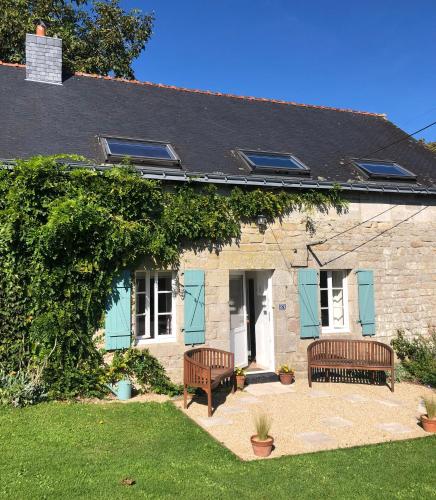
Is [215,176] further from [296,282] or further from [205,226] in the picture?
[296,282]

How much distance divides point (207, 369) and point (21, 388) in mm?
2757

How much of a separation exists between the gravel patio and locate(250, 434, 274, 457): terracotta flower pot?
0.30 ft

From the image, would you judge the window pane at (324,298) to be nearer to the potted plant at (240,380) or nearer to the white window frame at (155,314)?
the potted plant at (240,380)

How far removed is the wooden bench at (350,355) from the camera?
7.74 m

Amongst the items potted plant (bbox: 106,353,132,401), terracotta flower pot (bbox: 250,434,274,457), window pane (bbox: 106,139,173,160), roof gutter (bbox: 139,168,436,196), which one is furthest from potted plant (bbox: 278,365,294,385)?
window pane (bbox: 106,139,173,160)

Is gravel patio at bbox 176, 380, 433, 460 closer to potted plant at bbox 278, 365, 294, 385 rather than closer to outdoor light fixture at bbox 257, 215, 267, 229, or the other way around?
potted plant at bbox 278, 365, 294, 385

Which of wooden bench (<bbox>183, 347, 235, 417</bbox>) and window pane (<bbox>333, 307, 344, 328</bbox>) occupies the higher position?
window pane (<bbox>333, 307, 344, 328</bbox>)

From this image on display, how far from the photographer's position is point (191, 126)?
10086 mm

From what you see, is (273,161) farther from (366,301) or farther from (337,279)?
(366,301)

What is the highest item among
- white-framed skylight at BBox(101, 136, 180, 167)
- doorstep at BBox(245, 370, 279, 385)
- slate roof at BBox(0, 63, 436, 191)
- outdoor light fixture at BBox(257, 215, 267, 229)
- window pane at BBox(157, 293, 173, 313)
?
slate roof at BBox(0, 63, 436, 191)

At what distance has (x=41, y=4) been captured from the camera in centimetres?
1484

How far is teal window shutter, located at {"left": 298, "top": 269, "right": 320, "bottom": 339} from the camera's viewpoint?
8.55m

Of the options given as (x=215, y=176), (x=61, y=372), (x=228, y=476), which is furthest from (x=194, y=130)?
(x=228, y=476)

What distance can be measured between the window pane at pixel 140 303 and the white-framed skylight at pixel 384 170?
5.52m
